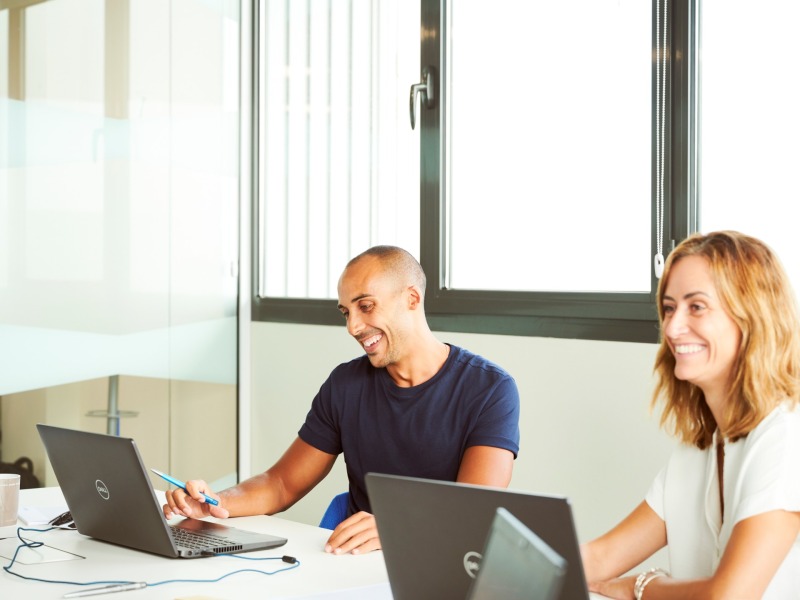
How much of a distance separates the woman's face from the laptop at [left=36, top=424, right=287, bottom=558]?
2.93 feet

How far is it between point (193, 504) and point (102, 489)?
29 centimetres

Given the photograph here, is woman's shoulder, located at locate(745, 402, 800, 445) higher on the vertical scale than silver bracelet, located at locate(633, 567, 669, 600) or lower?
higher

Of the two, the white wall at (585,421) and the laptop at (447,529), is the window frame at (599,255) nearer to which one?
the white wall at (585,421)

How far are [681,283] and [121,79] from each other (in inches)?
106

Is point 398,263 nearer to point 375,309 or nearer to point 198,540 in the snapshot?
point 375,309

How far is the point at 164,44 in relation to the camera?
3891 mm

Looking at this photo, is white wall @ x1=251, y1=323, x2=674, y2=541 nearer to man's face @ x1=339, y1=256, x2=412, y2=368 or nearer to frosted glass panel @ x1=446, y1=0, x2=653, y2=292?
frosted glass panel @ x1=446, y1=0, x2=653, y2=292

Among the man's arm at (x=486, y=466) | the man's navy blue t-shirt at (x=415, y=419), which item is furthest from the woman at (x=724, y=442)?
the man's navy blue t-shirt at (x=415, y=419)

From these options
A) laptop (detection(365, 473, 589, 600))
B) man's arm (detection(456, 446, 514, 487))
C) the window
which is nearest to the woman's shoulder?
laptop (detection(365, 473, 589, 600))

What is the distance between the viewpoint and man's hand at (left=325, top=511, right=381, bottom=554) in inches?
74.7

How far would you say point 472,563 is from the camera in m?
1.30

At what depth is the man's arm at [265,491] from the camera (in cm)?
213

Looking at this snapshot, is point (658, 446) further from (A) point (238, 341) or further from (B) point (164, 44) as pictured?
(B) point (164, 44)

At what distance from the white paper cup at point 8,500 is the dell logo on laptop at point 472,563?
1271 millimetres
